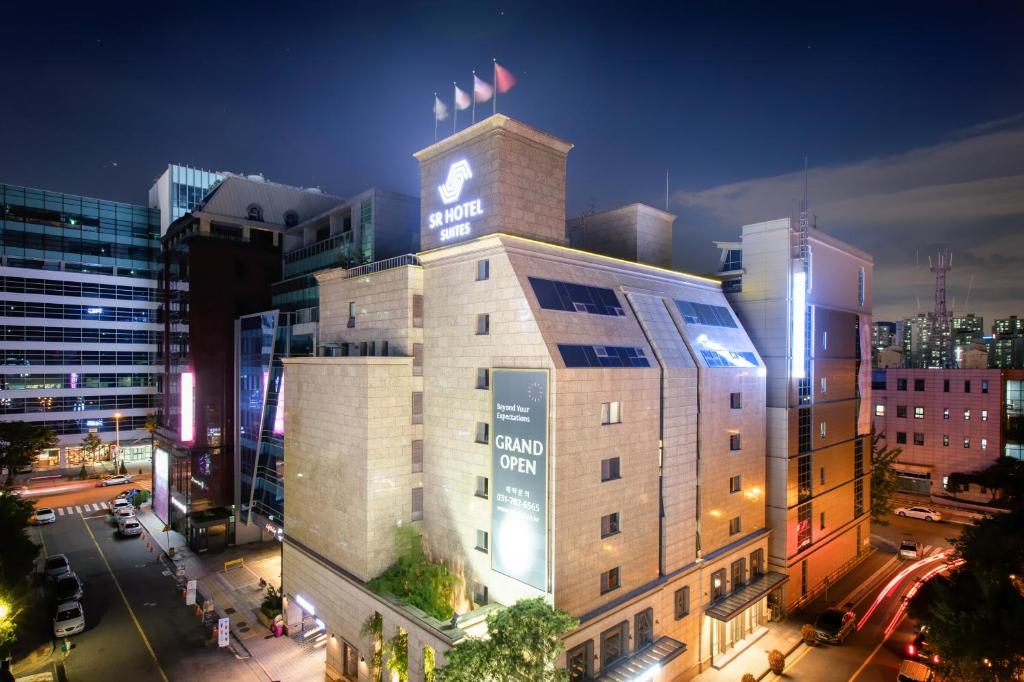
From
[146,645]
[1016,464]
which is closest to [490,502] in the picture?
[146,645]

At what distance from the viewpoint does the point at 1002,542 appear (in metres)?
30.0

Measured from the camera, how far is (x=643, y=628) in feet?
97.8

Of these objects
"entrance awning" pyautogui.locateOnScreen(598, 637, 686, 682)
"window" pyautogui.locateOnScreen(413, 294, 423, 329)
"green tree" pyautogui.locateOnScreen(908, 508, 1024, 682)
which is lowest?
"entrance awning" pyautogui.locateOnScreen(598, 637, 686, 682)

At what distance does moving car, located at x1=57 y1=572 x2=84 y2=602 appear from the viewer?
41.6 metres

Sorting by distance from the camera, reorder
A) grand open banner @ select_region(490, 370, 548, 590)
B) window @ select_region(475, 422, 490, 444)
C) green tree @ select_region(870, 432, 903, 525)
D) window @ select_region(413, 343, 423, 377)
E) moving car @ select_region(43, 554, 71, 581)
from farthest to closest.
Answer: green tree @ select_region(870, 432, 903, 525), moving car @ select_region(43, 554, 71, 581), window @ select_region(413, 343, 423, 377), window @ select_region(475, 422, 490, 444), grand open banner @ select_region(490, 370, 548, 590)

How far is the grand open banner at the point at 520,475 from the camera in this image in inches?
1000

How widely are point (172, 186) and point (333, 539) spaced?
91494mm

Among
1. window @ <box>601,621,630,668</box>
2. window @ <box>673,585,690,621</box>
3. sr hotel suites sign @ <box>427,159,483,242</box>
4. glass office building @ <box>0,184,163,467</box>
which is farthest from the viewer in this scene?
glass office building @ <box>0,184,163,467</box>

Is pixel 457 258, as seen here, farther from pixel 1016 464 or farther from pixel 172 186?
pixel 172 186

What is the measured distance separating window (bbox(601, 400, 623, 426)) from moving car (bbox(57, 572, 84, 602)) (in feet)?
151

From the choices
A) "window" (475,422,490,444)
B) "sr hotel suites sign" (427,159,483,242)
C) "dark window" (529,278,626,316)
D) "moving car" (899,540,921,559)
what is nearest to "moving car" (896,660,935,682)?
"moving car" (899,540,921,559)

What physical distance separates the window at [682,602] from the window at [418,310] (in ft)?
77.8

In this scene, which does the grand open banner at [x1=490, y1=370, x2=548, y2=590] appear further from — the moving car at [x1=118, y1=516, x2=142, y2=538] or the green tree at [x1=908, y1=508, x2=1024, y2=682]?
the moving car at [x1=118, y1=516, x2=142, y2=538]

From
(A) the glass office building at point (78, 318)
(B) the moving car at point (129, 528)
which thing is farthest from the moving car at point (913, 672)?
(A) the glass office building at point (78, 318)
